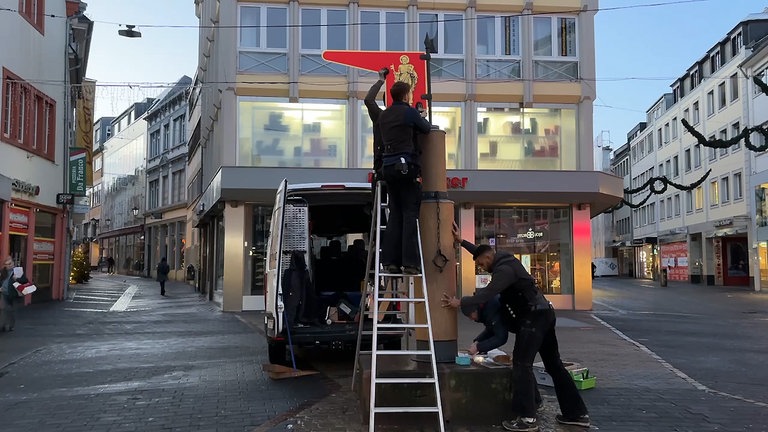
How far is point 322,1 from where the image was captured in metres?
19.9

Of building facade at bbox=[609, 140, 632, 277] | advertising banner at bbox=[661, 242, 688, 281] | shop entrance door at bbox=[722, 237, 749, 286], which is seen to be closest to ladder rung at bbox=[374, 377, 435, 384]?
shop entrance door at bbox=[722, 237, 749, 286]

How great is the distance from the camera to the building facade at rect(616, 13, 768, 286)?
37125 millimetres

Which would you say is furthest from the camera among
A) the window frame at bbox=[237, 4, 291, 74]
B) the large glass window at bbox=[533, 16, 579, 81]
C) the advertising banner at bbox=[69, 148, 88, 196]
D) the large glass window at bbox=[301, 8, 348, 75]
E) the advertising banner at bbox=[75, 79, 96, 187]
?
the advertising banner at bbox=[75, 79, 96, 187]

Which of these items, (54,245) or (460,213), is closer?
(460,213)

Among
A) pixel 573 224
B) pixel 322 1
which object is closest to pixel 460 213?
pixel 573 224

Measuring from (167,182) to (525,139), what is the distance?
34621 mm

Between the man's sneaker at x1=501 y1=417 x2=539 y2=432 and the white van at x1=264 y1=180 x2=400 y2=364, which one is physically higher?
the white van at x1=264 y1=180 x2=400 y2=364

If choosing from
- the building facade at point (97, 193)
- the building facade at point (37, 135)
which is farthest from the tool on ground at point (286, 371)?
the building facade at point (97, 193)

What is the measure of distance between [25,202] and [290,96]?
8910 mm

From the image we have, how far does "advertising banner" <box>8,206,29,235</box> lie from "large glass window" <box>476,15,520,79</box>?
48.1ft

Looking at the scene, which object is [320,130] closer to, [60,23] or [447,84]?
[447,84]

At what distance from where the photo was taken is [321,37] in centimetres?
1997

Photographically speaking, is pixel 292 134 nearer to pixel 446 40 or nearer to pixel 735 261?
pixel 446 40

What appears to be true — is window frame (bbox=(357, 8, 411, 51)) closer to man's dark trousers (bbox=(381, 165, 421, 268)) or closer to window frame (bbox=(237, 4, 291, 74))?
window frame (bbox=(237, 4, 291, 74))
